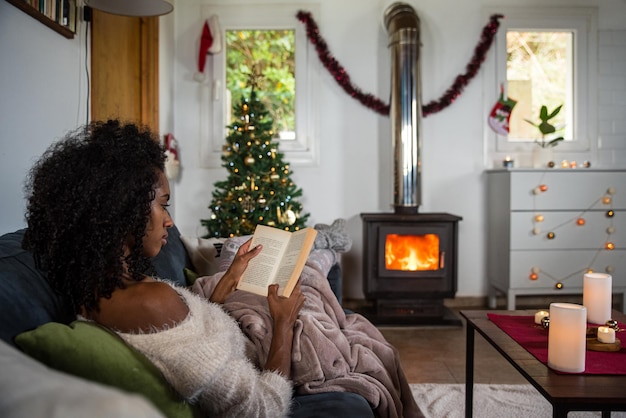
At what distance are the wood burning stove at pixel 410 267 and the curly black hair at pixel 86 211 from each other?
275 cm

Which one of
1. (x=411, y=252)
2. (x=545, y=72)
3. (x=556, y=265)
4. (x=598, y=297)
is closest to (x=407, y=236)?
(x=411, y=252)

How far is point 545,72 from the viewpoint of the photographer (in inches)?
172

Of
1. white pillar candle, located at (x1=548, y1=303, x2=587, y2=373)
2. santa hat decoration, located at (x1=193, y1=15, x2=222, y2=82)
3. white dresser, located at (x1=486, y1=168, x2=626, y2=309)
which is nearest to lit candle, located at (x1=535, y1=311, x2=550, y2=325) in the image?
white pillar candle, located at (x1=548, y1=303, x2=587, y2=373)

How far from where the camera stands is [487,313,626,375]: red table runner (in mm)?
1403

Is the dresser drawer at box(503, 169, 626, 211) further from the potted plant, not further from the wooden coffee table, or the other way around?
the wooden coffee table

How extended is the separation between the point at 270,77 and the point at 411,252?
5.98 ft

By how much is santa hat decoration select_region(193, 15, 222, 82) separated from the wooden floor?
2.44 metres

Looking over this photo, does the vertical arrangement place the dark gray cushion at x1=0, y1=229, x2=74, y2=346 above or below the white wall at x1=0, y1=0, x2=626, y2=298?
below

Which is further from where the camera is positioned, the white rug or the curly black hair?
the white rug

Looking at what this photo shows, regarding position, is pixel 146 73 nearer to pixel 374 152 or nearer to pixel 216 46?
pixel 216 46

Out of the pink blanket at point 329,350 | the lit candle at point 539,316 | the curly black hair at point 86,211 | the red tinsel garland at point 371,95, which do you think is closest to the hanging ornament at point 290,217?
the red tinsel garland at point 371,95

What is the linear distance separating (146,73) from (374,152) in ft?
6.02

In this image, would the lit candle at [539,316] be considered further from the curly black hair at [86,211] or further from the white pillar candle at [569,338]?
the curly black hair at [86,211]

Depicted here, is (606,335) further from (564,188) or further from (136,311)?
(564,188)
